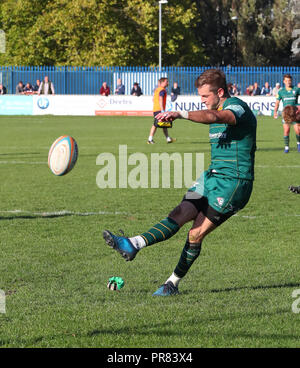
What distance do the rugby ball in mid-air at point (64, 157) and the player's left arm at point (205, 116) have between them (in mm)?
2645

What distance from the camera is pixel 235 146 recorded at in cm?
586

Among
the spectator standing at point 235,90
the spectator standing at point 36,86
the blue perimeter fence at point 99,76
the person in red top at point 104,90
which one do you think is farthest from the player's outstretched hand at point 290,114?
the blue perimeter fence at point 99,76

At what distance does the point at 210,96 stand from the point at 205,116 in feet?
2.20

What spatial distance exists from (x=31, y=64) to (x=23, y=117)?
21.1 m

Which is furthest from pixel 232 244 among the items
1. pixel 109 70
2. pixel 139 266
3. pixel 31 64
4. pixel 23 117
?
pixel 31 64

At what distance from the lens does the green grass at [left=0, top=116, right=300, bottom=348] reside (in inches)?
193

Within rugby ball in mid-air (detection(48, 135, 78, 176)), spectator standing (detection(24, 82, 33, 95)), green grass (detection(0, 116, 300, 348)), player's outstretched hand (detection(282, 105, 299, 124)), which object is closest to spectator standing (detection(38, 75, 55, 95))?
spectator standing (detection(24, 82, 33, 95))

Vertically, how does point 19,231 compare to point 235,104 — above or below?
below

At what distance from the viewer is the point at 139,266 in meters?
6.97

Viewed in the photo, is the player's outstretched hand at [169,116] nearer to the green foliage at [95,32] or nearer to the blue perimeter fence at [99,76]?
the blue perimeter fence at [99,76]

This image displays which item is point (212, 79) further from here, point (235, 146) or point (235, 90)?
point (235, 90)

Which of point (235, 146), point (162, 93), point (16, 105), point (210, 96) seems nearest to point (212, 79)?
point (210, 96)

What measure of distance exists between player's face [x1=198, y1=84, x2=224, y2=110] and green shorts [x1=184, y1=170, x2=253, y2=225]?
0.58 metres
